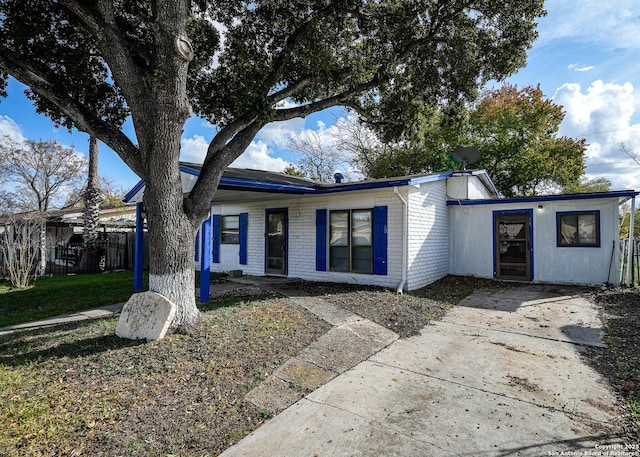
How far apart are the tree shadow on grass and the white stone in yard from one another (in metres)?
0.10

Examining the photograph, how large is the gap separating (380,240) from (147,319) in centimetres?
557

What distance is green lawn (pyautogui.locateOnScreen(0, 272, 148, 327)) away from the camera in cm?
629

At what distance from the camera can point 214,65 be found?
24.4ft

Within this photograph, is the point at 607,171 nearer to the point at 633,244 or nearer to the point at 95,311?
the point at 633,244

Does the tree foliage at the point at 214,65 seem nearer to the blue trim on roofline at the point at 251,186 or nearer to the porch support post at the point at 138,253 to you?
the blue trim on roofline at the point at 251,186

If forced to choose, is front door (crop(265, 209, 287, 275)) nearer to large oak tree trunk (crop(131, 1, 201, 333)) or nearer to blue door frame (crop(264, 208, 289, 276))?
blue door frame (crop(264, 208, 289, 276))

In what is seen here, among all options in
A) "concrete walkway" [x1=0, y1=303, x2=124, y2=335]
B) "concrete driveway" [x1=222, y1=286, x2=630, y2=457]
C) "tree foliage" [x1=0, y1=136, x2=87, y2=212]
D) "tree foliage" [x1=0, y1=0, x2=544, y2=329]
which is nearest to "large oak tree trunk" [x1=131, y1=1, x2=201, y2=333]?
"tree foliage" [x1=0, y1=0, x2=544, y2=329]

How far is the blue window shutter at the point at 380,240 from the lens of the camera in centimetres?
840

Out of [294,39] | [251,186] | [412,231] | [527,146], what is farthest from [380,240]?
[527,146]

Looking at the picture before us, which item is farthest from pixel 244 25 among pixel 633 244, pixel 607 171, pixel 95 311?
pixel 607 171

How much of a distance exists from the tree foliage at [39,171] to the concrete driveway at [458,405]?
2585cm

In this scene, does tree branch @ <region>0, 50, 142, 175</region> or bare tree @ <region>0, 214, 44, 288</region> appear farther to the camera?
bare tree @ <region>0, 214, 44, 288</region>

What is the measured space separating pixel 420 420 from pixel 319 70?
5.78 metres

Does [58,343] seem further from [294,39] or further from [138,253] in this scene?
[294,39]
